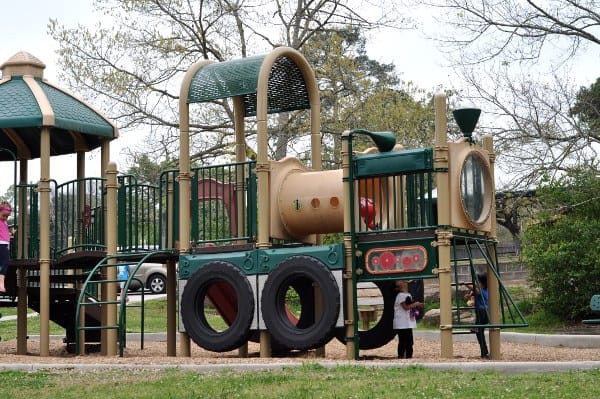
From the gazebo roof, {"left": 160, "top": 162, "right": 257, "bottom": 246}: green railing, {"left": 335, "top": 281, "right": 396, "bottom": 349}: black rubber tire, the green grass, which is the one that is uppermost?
the gazebo roof

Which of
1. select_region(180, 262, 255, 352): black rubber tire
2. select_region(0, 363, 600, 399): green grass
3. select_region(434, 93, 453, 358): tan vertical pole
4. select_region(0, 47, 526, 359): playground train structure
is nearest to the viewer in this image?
select_region(0, 363, 600, 399): green grass

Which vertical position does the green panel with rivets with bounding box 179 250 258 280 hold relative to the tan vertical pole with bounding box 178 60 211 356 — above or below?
below

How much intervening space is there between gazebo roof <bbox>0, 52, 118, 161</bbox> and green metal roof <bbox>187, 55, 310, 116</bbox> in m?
2.49

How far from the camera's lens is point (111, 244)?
53.7 feet

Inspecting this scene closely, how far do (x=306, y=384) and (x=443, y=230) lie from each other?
13.3 feet

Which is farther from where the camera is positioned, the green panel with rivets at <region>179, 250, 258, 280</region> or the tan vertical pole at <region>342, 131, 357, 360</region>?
the green panel with rivets at <region>179, 250, 258, 280</region>

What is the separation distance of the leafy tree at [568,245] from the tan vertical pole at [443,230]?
314 inches

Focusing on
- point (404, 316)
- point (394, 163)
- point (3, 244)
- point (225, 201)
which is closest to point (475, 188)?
point (394, 163)

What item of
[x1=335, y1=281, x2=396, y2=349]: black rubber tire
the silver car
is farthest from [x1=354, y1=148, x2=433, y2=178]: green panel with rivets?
the silver car

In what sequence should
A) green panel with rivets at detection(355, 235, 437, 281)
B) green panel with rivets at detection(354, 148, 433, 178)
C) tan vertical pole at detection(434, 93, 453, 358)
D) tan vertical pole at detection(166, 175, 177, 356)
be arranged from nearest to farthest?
tan vertical pole at detection(434, 93, 453, 358) → green panel with rivets at detection(355, 235, 437, 281) → green panel with rivets at detection(354, 148, 433, 178) → tan vertical pole at detection(166, 175, 177, 356)

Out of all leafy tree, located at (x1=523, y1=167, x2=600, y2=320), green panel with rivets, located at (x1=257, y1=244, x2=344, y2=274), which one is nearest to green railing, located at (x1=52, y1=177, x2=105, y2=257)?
green panel with rivets, located at (x1=257, y1=244, x2=344, y2=274)

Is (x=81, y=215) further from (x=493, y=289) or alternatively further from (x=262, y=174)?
(x=493, y=289)

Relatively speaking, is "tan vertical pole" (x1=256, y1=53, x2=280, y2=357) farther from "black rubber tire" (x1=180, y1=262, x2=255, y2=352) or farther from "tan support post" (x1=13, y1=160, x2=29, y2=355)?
"tan support post" (x1=13, y1=160, x2=29, y2=355)

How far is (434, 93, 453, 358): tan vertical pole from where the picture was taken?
1332 cm
